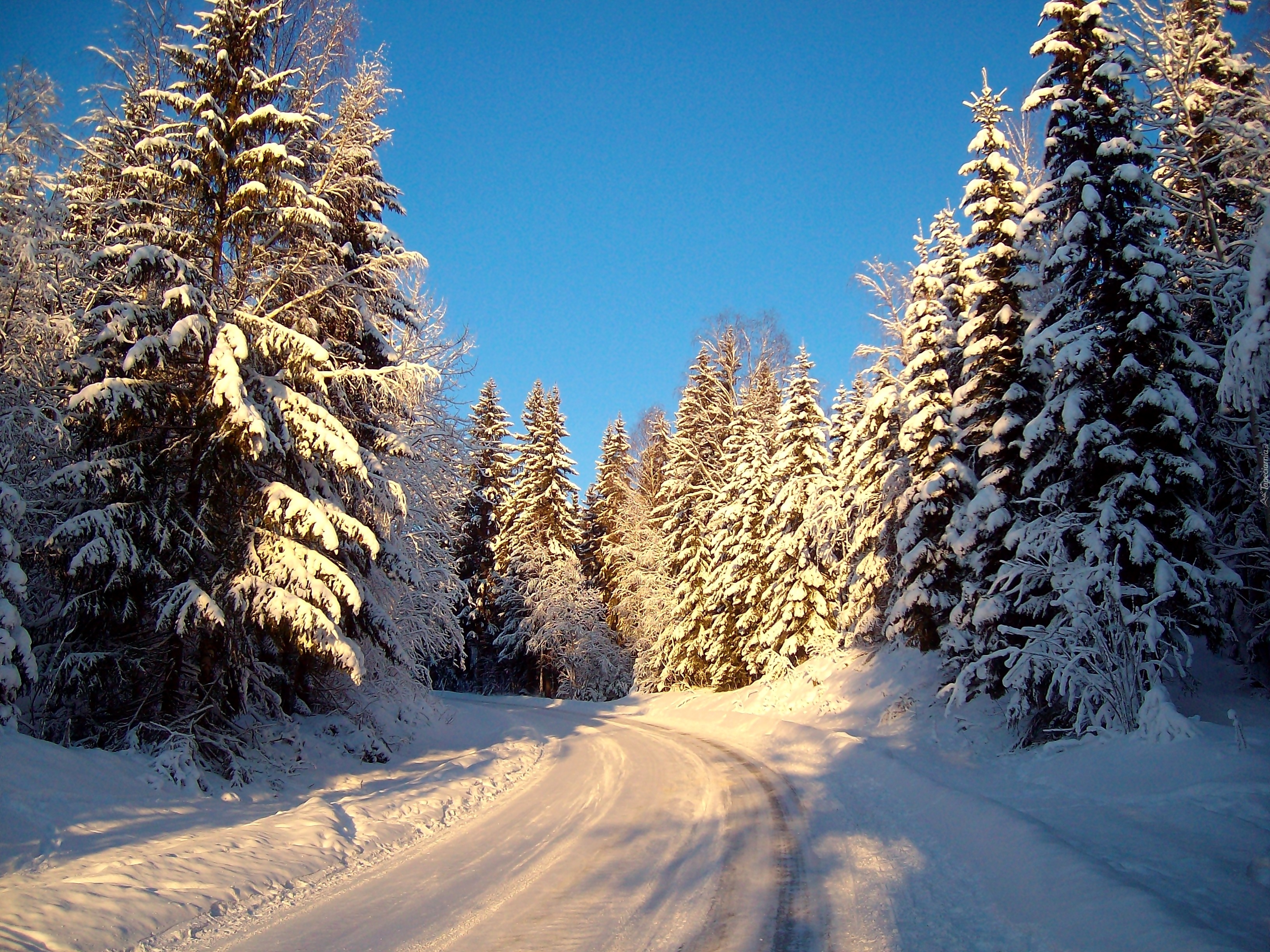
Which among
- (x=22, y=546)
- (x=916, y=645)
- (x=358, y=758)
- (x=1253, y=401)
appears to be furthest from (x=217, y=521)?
(x=916, y=645)

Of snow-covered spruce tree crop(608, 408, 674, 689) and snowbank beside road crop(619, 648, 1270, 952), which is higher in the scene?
snow-covered spruce tree crop(608, 408, 674, 689)

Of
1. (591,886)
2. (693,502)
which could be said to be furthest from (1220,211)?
(693,502)

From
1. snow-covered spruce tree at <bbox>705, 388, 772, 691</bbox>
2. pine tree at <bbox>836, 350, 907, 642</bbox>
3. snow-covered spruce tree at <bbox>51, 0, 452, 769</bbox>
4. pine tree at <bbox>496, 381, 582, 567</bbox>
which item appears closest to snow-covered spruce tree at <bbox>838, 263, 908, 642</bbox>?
pine tree at <bbox>836, 350, 907, 642</bbox>

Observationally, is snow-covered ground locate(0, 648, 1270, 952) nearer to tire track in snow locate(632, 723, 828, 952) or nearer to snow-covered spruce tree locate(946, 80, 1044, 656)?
tire track in snow locate(632, 723, 828, 952)

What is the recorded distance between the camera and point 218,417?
399 inches

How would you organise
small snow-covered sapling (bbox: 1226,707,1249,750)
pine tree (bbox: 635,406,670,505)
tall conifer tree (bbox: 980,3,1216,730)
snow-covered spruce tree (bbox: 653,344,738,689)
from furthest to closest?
pine tree (bbox: 635,406,670,505)
snow-covered spruce tree (bbox: 653,344,738,689)
tall conifer tree (bbox: 980,3,1216,730)
small snow-covered sapling (bbox: 1226,707,1249,750)

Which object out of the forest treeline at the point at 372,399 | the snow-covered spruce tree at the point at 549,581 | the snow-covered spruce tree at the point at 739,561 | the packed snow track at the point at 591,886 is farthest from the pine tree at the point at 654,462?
the packed snow track at the point at 591,886

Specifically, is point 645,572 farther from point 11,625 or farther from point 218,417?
point 11,625

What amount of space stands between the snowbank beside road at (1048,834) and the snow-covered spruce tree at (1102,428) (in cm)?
117

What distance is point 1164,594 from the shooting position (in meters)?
10.1

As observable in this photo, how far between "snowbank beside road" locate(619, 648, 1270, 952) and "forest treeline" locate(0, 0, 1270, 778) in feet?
3.59

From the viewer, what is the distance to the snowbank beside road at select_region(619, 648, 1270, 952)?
5062mm

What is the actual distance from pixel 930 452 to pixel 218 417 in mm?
14752

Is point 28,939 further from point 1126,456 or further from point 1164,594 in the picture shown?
point 1126,456
